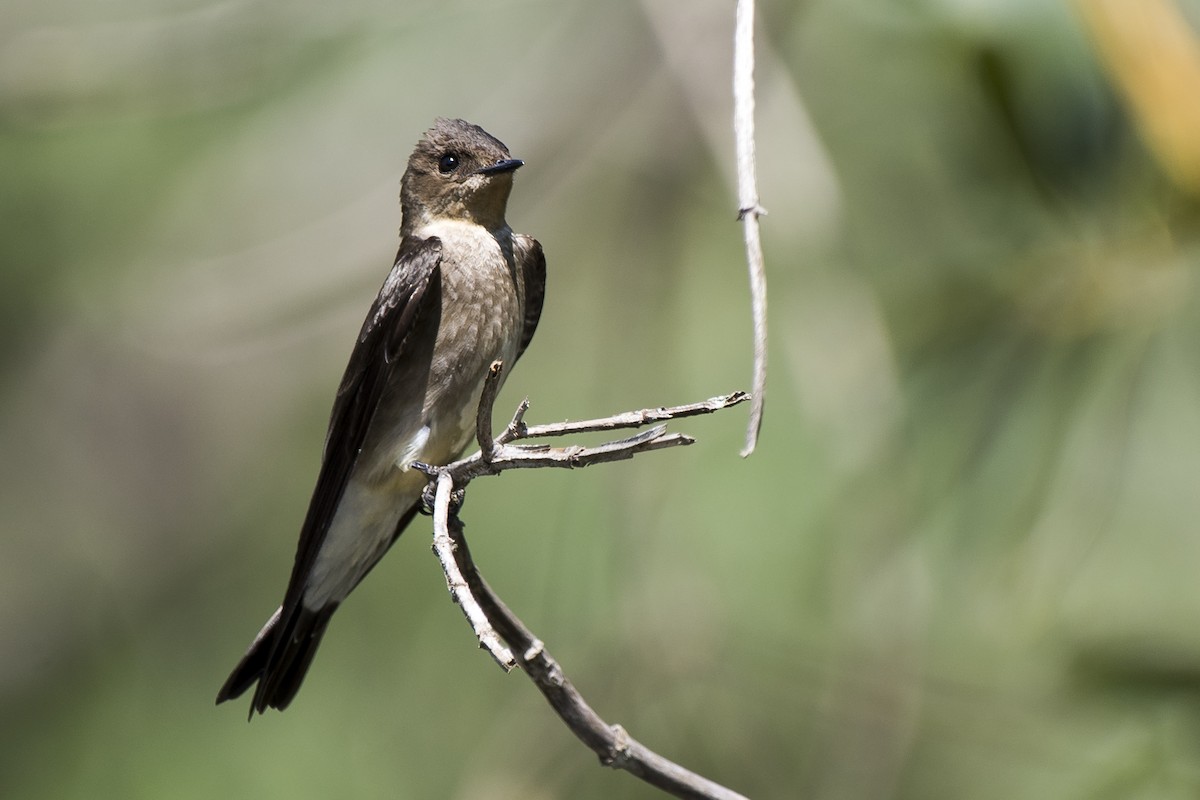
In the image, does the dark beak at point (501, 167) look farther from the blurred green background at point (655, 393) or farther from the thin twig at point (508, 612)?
the thin twig at point (508, 612)

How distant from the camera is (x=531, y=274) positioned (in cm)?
293

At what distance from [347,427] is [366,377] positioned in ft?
0.35

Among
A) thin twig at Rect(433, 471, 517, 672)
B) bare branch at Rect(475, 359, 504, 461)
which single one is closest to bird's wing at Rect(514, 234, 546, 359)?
thin twig at Rect(433, 471, 517, 672)

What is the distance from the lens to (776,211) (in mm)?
3465

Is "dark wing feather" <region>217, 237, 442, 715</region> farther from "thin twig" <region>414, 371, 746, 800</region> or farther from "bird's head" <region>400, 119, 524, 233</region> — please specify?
"thin twig" <region>414, 371, 746, 800</region>

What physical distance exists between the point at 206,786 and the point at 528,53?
3411 millimetres

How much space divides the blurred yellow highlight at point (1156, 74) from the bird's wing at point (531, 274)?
1.24 meters

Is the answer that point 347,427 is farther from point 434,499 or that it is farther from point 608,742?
point 608,742

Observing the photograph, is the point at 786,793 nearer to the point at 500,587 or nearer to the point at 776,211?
the point at 776,211

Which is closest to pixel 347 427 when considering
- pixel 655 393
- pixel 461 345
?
pixel 461 345

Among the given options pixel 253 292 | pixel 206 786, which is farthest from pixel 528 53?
pixel 206 786

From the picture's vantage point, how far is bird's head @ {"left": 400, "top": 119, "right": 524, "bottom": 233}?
2.90 m

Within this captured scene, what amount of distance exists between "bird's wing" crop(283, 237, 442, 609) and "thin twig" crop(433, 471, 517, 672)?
2.09ft

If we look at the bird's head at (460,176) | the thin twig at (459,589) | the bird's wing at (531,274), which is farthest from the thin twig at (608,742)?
the bird's head at (460,176)
